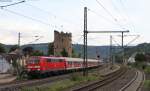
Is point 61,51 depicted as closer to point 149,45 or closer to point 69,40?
point 69,40

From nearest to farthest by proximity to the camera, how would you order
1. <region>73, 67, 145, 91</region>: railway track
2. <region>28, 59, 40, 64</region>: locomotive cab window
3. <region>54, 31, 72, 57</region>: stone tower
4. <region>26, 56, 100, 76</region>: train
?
<region>73, 67, 145, 91</region>: railway track, <region>26, 56, 100, 76</region>: train, <region>28, 59, 40, 64</region>: locomotive cab window, <region>54, 31, 72, 57</region>: stone tower

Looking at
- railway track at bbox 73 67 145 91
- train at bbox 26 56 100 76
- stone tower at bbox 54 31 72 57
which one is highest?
stone tower at bbox 54 31 72 57

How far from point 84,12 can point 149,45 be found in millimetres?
114927

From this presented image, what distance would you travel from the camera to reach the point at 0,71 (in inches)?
2399

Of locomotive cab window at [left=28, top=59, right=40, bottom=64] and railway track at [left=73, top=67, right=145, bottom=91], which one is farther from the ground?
locomotive cab window at [left=28, top=59, right=40, bottom=64]

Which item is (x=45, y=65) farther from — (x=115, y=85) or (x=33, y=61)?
(x=115, y=85)

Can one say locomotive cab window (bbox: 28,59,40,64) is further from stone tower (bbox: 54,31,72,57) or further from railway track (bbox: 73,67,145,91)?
stone tower (bbox: 54,31,72,57)

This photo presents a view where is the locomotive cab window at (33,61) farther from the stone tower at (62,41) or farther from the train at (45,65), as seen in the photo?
the stone tower at (62,41)

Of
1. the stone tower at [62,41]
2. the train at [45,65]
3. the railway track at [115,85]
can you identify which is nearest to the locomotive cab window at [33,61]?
the train at [45,65]

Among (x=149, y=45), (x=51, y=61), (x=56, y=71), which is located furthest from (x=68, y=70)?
(x=149, y=45)

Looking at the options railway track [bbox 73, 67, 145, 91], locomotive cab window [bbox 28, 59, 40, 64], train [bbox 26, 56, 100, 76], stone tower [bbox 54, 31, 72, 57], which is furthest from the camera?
stone tower [bbox 54, 31, 72, 57]

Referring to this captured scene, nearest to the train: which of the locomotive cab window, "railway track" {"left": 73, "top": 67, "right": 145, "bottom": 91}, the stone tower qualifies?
the locomotive cab window

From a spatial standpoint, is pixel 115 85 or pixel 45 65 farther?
pixel 45 65

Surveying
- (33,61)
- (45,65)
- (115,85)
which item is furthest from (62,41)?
(115,85)
